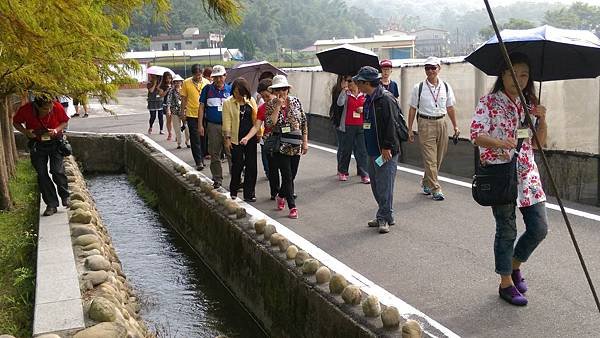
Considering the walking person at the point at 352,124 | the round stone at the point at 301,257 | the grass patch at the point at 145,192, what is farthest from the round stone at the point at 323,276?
the grass patch at the point at 145,192

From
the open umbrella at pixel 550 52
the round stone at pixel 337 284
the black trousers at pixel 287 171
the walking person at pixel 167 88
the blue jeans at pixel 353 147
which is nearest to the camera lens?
the open umbrella at pixel 550 52

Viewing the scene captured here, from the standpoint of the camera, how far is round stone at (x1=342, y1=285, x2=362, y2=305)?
5.47 m

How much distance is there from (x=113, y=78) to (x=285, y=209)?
4014mm

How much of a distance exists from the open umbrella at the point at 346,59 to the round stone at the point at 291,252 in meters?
4.21

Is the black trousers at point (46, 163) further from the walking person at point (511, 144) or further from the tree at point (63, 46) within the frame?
the walking person at point (511, 144)

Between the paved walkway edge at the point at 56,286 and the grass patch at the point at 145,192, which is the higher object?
the paved walkway edge at the point at 56,286

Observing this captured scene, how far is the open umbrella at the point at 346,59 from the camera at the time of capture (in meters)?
10.4

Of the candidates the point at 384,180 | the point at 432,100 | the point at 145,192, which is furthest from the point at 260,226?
the point at 145,192

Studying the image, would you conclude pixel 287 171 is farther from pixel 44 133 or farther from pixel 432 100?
pixel 44 133

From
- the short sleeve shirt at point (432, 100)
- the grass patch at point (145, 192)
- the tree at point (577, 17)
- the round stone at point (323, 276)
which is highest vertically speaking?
the tree at point (577, 17)

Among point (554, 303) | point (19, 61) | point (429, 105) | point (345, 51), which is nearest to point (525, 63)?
point (554, 303)

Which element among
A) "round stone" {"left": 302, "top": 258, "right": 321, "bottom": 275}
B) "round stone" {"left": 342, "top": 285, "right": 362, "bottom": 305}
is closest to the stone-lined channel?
"round stone" {"left": 302, "top": 258, "right": 321, "bottom": 275}

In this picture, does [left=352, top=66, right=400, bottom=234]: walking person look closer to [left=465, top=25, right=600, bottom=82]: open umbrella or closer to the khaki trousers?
the khaki trousers

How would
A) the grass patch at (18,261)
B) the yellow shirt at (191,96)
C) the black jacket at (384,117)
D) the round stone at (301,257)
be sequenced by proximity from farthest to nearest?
the yellow shirt at (191,96), the black jacket at (384,117), the round stone at (301,257), the grass patch at (18,261)
